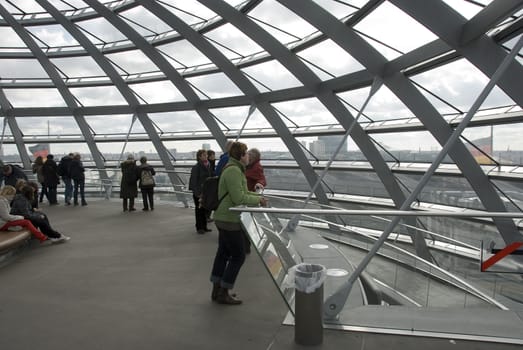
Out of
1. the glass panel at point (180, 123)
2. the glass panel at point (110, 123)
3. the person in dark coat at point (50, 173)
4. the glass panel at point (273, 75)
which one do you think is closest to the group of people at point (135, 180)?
the person in dark coat at point (50, 173)

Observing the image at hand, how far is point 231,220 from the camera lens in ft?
13.8

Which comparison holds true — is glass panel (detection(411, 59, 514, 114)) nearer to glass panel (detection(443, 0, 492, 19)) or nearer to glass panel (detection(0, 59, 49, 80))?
glass panel (detection(443, 0, 492, 19))

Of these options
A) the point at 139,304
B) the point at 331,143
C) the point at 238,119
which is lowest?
the point at 139,304

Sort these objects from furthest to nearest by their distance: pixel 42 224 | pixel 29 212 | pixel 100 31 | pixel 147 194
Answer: pixel 100 31, pixel 147 194, pixel 42 224, pixel 29 212

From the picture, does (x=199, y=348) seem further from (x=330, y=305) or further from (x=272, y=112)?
(x=272, y=112)

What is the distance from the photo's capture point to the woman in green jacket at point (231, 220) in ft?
13.7

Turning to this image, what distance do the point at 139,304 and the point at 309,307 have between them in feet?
6.86

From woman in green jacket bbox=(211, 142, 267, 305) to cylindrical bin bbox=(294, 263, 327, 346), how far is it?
3.39ft

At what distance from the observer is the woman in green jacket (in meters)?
4.17

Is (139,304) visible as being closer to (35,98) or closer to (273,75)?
(273,75)

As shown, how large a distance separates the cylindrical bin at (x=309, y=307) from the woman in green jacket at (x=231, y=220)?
103cm

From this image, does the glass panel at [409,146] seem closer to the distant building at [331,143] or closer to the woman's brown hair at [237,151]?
the distant building at [331,143]

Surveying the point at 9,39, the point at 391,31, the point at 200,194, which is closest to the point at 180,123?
the point at 9,39

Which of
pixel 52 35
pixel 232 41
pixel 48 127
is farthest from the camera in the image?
pixel 48 127
